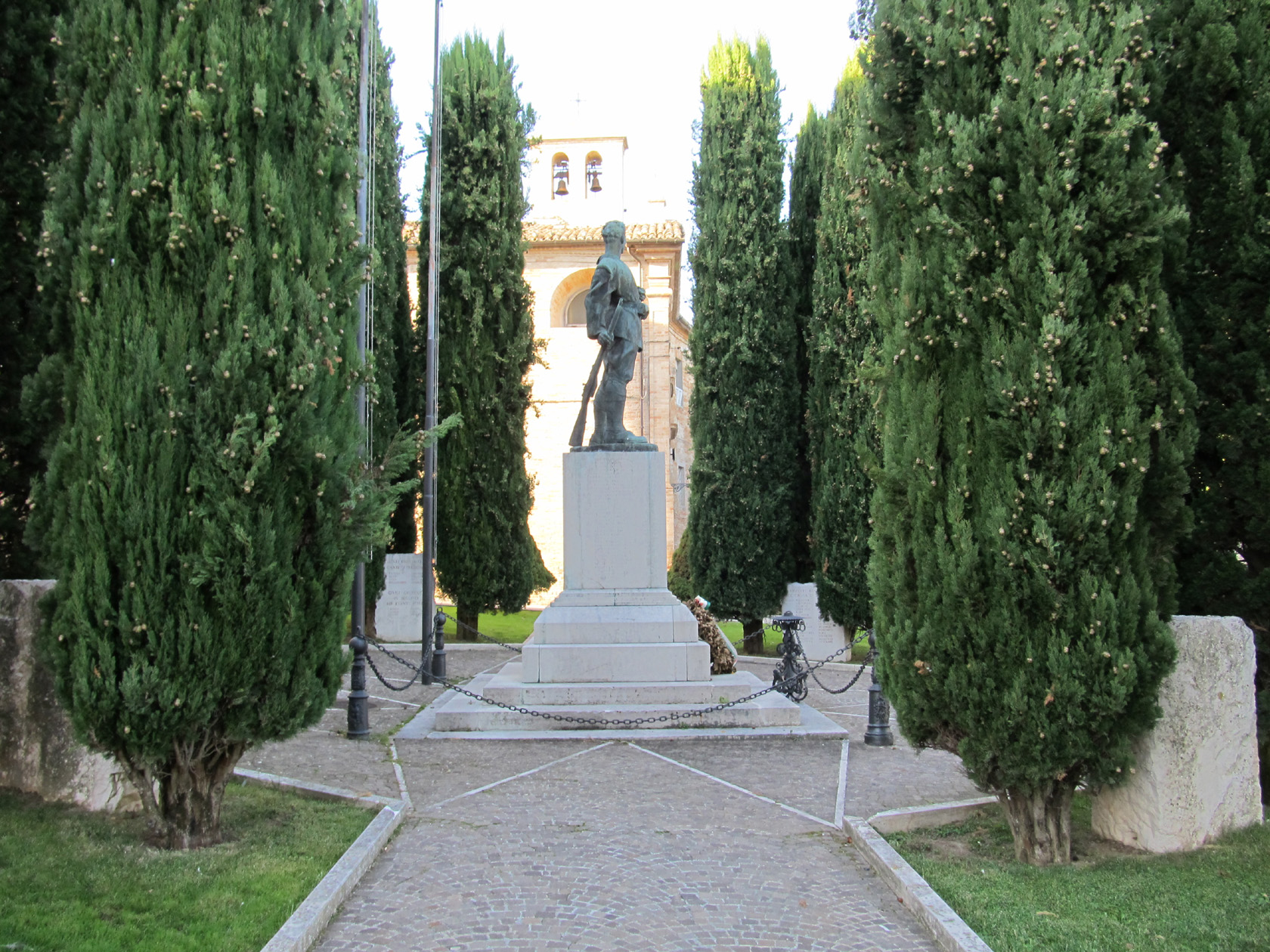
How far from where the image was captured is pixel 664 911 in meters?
4.77

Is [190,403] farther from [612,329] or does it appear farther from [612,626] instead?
[612,329]

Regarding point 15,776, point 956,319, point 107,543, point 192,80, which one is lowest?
point 15,776

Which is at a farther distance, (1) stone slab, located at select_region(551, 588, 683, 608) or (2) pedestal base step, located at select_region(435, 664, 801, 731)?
(1) stone slab, located at select_region(551, 588, 683, 608)

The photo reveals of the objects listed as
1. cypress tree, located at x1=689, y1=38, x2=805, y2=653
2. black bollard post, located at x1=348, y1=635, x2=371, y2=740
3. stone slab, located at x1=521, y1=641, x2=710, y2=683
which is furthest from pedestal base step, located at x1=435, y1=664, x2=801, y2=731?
cypress tree, located at x1=689, y1=38, x2=805, y2=653

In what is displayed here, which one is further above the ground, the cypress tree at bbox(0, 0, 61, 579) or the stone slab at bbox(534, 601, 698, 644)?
the cypress tree at bbox(0, 0, 61, 579)

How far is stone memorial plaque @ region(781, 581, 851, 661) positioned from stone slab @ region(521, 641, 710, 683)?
271 inches

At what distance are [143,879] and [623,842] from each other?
2.59m

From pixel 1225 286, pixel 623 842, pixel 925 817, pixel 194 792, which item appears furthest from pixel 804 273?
pixel 194 792

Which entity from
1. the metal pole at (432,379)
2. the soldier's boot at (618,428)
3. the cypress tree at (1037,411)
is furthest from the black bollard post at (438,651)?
the cypress tree at (1037,411)

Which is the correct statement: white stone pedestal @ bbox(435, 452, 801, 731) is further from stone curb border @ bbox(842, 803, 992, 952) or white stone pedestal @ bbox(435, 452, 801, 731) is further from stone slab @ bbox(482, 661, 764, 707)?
stone curb border @ bbox(842, 803, 992, 952)

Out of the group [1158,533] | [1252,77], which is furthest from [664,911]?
[1252,77]

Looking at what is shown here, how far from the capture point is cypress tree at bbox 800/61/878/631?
16062 millimetres

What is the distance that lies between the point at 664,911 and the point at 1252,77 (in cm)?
560

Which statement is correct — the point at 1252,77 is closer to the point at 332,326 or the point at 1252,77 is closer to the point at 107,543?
the point at 332,326
